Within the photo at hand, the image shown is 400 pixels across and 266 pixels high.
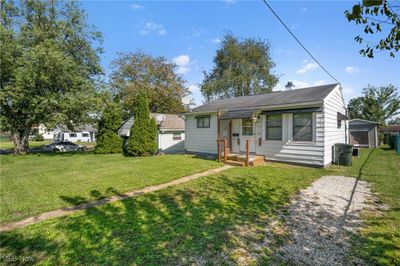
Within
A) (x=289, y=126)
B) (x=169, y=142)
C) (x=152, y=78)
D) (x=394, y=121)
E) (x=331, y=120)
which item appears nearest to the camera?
(x=289, y=126)

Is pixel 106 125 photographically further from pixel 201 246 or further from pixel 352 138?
pixel 352 138

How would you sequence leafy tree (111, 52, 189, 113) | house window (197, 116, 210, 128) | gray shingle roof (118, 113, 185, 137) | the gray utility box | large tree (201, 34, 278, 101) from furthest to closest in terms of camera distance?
large tree (201, 34, 278, 101), leafy tree (111, 52, 189, 113), gray shingle roof (118, 113, 185, 137), house window (197, 116, 210, 128), the gray utility box

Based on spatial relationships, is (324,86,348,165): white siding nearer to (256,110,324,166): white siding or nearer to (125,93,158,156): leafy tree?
(256,110,324,166): white siding

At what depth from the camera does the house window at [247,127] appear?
11.2 metres

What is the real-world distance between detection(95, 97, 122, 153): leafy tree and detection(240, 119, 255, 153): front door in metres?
10.4

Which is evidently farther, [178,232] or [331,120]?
[331,120]

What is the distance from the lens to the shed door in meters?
21.3

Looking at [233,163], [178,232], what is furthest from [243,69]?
[178,232]

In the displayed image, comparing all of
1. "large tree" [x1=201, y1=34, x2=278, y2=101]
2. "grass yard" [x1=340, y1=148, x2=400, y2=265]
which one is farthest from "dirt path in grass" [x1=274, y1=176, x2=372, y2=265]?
"large tree" [x1=201, y1=34, x2=278, y2=101]

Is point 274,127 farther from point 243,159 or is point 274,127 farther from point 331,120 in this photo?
point 331,120

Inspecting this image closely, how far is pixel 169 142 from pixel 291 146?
11072 millimetres

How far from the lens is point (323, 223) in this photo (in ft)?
12.8

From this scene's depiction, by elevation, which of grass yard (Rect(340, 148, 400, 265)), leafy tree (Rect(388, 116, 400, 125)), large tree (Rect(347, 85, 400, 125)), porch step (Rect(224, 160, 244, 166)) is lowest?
grass yard (Rect(340, 148, 400, 265))

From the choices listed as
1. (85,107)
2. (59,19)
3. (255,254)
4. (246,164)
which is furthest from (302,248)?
(59,19)
